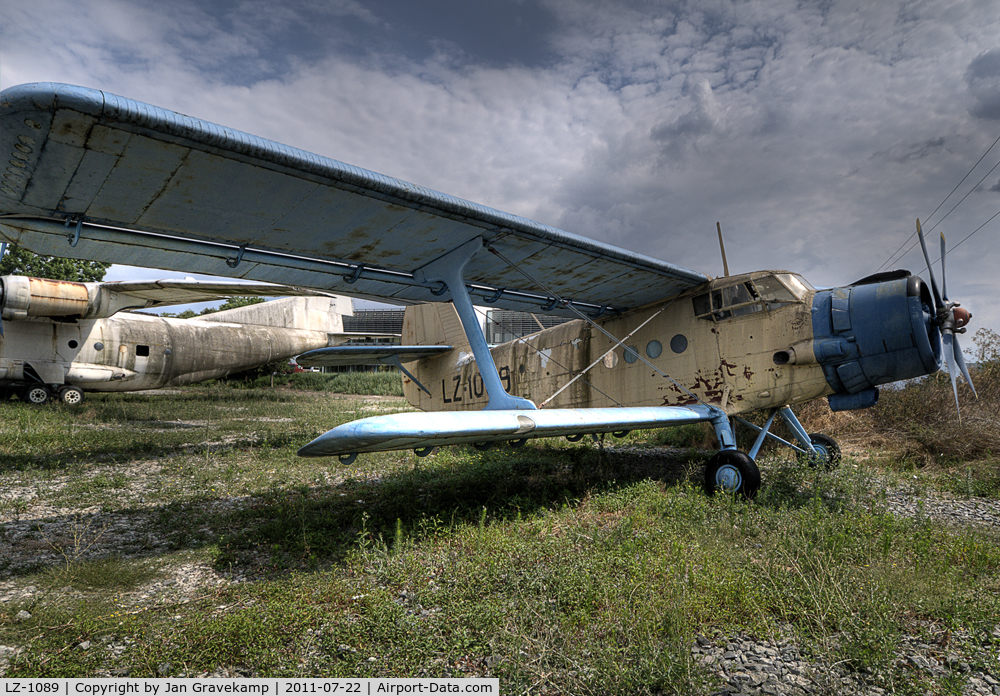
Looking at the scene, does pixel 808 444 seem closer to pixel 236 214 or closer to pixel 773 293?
pixel 773 293

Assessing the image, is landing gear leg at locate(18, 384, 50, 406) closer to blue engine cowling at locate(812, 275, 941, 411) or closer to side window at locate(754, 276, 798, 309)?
side window at locate(754, 276, 798, 309)

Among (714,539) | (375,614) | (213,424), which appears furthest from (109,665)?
(213,424)

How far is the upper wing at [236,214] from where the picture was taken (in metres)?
3.10

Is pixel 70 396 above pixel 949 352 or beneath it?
above

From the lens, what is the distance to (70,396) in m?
14.4

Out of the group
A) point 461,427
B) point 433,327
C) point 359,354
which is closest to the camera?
point 461,427

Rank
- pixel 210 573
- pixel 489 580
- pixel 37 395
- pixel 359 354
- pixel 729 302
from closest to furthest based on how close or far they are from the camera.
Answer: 1. pixel 489 580
2. pixel 210 573
3. pixel 729 302
4. pixel 359 354
5. pixel 37 395

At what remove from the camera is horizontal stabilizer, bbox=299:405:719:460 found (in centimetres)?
340

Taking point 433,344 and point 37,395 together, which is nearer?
point 433,344

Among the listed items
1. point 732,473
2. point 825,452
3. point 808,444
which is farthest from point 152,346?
point 825,452

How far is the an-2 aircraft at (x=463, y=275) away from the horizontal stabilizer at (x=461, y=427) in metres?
0.02

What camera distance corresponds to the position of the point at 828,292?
5.78 metres

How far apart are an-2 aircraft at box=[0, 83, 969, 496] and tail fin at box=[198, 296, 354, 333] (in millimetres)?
12242

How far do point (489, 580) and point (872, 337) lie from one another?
16.9 ft
